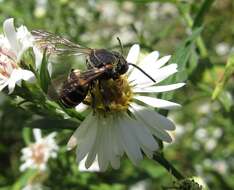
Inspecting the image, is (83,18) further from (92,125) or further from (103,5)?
(92,125)

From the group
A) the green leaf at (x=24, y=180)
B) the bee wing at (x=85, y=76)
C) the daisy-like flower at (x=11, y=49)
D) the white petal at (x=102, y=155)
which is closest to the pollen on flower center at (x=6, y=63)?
the daisy-like flower at (x=11, y=49)

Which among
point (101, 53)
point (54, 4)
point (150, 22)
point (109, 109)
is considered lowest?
point (150, 22)

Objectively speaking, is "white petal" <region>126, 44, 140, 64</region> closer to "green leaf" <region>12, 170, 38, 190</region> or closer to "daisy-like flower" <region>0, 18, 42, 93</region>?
"daisy-like flower" <region>0, 18, 42, 93</region>

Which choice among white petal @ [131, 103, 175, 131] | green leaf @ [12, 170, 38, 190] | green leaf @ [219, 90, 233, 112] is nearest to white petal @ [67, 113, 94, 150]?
white petal @ [131, 103, 175, 131]

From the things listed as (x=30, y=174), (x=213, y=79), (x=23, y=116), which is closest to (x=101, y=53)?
(x=213, y=79)

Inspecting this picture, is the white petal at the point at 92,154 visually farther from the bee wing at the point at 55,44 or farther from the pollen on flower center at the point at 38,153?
the pollen on flower center at the point at 38,153

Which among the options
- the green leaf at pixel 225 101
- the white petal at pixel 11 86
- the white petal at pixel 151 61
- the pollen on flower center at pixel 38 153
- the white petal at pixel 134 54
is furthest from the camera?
the pollen on flower center at pixel 38 153
